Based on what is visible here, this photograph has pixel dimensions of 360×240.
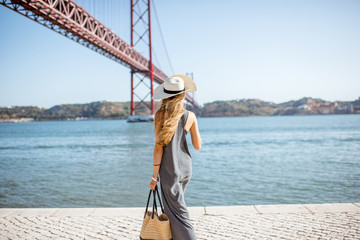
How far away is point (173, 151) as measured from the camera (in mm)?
1800

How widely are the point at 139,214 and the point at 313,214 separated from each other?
68.8 inches

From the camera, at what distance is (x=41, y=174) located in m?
8.75

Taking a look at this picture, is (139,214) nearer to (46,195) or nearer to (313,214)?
(313,214)

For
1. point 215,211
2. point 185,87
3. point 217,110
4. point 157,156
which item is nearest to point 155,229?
point 157,156

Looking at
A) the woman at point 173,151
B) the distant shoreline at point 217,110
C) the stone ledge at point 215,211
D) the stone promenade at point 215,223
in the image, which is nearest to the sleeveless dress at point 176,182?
the woman at point 173,151

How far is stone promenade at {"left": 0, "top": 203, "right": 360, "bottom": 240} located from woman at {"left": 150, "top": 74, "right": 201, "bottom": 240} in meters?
0.84

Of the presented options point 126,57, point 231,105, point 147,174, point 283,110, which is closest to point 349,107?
point 283,110

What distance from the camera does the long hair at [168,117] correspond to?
174cm

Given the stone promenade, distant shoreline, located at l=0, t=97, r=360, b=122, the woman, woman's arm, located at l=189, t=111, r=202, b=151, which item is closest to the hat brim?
the woman

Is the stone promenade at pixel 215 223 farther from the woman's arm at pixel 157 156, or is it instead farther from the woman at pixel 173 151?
the woman's arm at pixel 157 156

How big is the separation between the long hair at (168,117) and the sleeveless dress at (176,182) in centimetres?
5

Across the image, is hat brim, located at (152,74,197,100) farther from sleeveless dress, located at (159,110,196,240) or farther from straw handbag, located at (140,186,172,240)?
straw handbag, located at (140,186,172,240)

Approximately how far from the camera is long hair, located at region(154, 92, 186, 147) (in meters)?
1.74

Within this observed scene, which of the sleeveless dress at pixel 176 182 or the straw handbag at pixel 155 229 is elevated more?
the sleeveless dress at pixel 176 182
